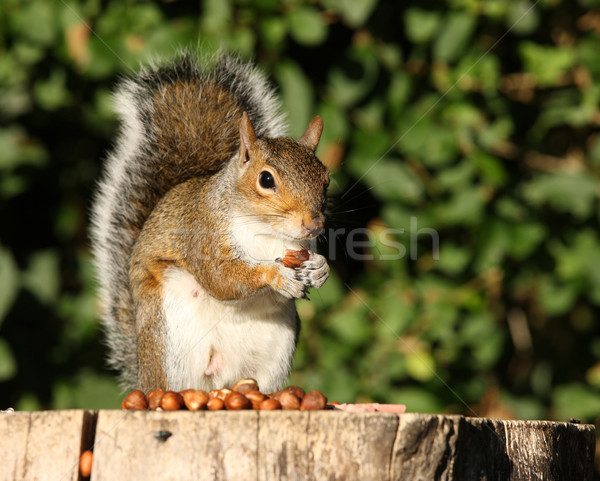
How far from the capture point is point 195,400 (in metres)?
0.95

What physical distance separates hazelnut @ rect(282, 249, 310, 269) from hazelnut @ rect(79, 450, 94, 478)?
1.55 ft

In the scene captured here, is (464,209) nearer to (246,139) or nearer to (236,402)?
(246,139)

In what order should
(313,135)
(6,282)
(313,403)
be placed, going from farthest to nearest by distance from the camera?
(6,282) → (313,135) → (313,403)

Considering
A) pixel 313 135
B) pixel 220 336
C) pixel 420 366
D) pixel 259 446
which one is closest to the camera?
pixel 259 446

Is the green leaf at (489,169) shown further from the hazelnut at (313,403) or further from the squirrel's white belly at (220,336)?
the hazelnut at (313,403)

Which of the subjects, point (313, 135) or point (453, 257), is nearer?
point (313, 135)

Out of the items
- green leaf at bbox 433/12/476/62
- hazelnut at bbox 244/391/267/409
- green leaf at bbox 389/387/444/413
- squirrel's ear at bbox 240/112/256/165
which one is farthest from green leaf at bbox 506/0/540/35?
hazelnut at bbox 244/391/267/409

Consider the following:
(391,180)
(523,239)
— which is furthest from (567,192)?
(391,180)

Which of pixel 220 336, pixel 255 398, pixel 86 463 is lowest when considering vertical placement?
pixel 86 463

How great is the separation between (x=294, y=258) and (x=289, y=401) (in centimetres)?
32

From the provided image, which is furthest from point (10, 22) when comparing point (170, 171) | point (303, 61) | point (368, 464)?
point (368, 464)

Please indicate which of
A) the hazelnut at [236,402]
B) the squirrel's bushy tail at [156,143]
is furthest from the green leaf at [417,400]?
the hazelnut at [236,402]

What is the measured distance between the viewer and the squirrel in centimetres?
124

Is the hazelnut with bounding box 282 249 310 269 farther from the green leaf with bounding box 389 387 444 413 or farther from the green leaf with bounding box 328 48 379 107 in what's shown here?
the green leaf with bounding box 389 387 444 413
